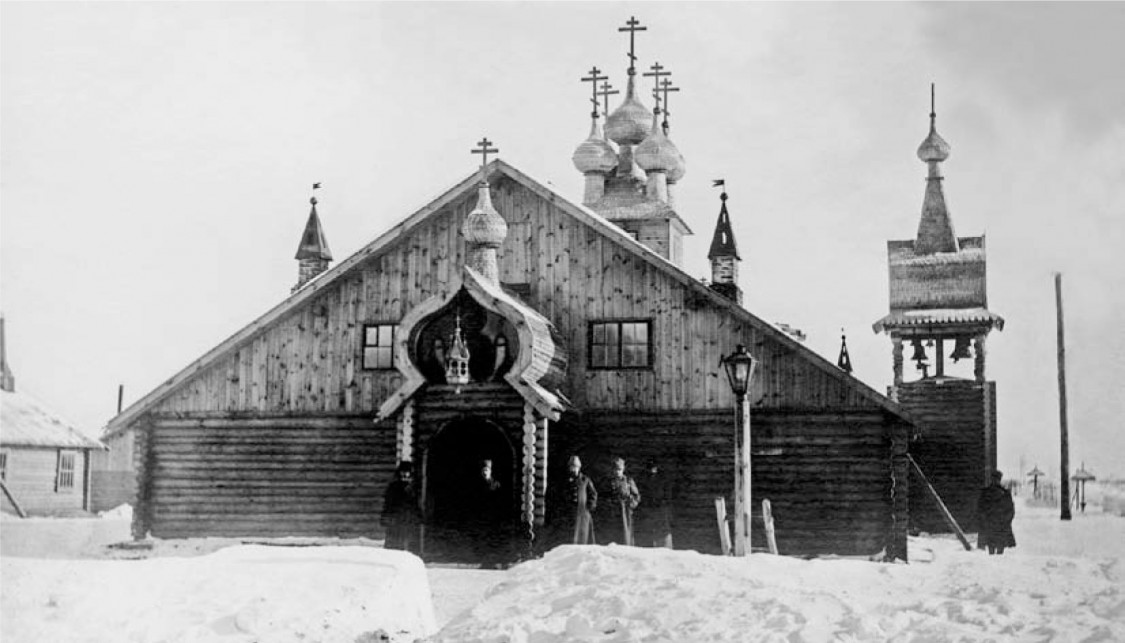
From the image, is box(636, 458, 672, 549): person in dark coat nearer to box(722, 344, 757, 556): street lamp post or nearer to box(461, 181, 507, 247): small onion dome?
box(461, 181, 507, 247): small onion dome

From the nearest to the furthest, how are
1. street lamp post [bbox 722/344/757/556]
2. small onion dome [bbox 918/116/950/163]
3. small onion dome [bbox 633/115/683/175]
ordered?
street lamp post [bbox 722/344/757/556], small onion dome [bbox 918/116/950/163], small onion dome [bbox 633/115/683/175]

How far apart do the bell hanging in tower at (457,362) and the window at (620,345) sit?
2401mm

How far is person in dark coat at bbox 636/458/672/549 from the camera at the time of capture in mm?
19797

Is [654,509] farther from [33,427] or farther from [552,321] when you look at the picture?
[33,427]

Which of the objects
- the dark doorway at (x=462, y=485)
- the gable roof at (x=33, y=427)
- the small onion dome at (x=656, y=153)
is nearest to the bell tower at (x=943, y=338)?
the small onion dome at (x=656, y=153)

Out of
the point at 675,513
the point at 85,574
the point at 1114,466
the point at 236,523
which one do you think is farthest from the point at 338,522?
the point at 1114,466

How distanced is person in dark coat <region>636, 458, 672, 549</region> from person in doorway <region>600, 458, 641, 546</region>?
0.82 m

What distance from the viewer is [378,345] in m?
21.4

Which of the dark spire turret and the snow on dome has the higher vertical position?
the dark spire turret

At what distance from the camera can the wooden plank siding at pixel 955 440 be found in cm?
2747

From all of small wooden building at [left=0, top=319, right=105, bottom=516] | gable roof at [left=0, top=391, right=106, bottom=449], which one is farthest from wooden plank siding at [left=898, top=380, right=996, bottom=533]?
gable roof at [left=0, top=391, right=106, bottom=449]

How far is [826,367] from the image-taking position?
64.1 feet

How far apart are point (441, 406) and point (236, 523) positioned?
4.93 meters

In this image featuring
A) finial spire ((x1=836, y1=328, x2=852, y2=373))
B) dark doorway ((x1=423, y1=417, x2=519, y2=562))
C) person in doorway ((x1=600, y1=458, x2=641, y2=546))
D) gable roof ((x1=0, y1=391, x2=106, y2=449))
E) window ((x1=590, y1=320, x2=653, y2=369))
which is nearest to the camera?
person in doorway ((x1=600, y1=458, x2=641, y2=546))
